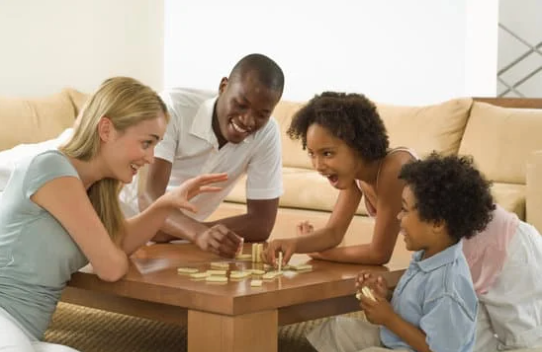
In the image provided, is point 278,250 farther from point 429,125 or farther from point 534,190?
point 429,125

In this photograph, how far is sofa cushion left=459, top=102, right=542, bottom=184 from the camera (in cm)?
478

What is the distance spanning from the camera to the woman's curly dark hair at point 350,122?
2.79 metres

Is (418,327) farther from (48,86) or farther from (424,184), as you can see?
(48,86)

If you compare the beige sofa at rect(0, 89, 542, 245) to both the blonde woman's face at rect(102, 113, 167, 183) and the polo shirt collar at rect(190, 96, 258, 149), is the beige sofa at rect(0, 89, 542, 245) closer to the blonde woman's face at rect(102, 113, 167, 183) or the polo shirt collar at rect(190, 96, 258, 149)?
the polo shirt collar at rect(190, 96, 258, 149)

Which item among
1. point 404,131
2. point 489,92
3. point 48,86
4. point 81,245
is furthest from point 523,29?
point 81,245

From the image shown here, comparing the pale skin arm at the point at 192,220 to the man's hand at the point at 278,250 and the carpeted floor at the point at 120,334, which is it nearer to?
the man's hand at the point at 278,250

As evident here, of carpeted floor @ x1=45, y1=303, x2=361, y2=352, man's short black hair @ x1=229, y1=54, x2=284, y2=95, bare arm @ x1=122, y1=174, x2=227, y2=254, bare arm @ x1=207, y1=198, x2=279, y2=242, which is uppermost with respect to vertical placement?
man's short black hair @ x1=229, y1=54, x2=284, y2=95

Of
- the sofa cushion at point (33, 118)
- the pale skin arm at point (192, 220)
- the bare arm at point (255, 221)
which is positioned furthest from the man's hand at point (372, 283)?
the sofa cushion at point (33, 118)

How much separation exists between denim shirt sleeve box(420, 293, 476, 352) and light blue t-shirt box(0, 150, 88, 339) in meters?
0.86

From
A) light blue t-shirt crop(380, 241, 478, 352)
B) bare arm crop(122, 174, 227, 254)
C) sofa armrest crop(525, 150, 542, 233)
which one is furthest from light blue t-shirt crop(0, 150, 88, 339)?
sofa armrest crop(525, 150, 542, 233)

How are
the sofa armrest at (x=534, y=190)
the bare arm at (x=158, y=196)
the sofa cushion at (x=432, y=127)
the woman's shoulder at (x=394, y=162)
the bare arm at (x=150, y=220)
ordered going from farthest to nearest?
the sofa cushion at (x=432, y=127)
the sofa armrest at (x=534, y=190)
the bare arm at (x=158, y=196)
the woman's shoulder at (x=394, y=162)
the bare arm at (x=150, y=220)

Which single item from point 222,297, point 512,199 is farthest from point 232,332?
point 512,199

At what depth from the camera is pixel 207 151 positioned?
10.9 ft

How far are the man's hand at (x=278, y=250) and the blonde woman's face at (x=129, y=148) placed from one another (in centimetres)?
44
